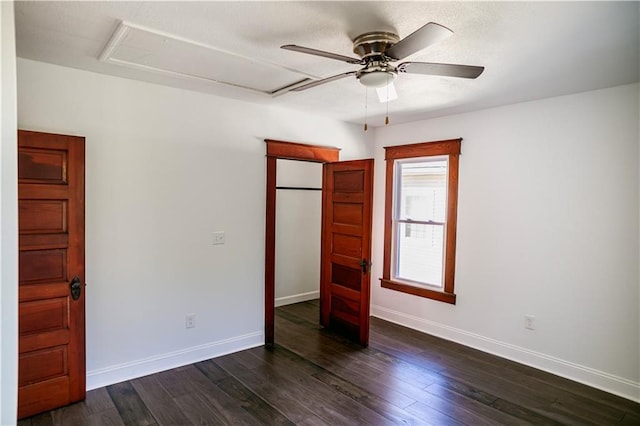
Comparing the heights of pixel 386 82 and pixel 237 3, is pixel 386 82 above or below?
below

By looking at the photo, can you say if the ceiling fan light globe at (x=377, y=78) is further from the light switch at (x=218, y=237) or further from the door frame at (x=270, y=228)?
the light switch at (x=218, y=237)

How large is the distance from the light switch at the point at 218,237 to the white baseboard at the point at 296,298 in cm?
200

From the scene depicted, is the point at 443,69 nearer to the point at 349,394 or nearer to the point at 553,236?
the point at 553,236

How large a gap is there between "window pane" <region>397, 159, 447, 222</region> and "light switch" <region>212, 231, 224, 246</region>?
2.27 m

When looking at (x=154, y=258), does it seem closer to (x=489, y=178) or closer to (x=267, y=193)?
(x=267, y=193)

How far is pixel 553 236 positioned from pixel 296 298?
3.47 metres

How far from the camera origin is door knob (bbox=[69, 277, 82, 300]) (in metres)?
2.76

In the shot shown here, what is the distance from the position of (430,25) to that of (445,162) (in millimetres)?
2925

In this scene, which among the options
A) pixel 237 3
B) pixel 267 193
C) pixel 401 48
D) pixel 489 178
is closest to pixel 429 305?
pixel 489 178

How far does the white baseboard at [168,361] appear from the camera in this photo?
10.0 feet

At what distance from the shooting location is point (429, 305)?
443cm

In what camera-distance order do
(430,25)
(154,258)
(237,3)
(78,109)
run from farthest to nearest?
(154,258), (78,109), (237,3), (430,25)

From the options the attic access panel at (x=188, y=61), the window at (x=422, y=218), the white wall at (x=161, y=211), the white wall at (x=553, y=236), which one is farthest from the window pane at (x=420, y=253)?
the attic access panel at (x=188, y=61)

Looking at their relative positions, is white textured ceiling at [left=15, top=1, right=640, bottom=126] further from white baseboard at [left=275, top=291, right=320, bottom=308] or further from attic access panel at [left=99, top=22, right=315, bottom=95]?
white baseboard at [left=275, top=291, right=320, bottom=308]
